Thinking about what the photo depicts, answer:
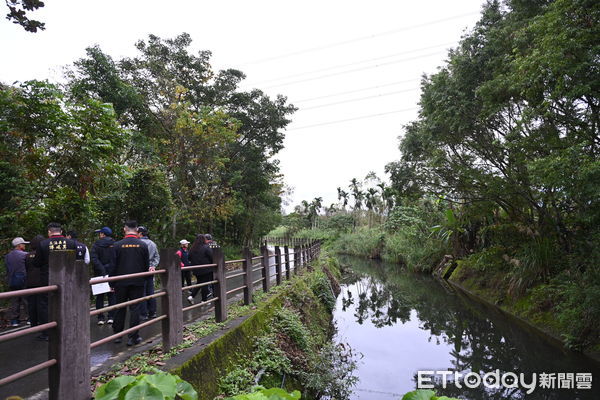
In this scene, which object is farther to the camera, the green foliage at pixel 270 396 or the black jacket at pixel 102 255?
the black jacket at pixel 102 255

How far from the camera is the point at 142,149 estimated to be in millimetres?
13047

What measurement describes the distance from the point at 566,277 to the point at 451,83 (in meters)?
5.98

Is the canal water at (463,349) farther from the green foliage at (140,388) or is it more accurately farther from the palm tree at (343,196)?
the palm tree at (343,196)

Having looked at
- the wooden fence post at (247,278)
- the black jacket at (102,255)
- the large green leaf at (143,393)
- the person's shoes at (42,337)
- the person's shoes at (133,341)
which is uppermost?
the black jacket at (102,255)

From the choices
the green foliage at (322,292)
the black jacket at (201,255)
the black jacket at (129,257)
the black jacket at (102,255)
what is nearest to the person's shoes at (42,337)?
the black jacket at (102,255)

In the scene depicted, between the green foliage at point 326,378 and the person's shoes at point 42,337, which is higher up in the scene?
the person's shoes at point 42,337

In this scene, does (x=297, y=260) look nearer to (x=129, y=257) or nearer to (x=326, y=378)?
(x=326, y=378)

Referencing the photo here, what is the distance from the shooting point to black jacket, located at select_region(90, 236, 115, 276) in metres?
6.02

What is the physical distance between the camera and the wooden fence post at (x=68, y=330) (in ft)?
8.42

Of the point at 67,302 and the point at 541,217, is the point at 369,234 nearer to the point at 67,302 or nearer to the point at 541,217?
the point at 541,217

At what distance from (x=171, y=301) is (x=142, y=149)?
33.7 ft

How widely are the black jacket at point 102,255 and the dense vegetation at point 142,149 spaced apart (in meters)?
2.05

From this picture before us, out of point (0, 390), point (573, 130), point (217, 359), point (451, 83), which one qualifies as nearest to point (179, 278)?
point (217, 359)

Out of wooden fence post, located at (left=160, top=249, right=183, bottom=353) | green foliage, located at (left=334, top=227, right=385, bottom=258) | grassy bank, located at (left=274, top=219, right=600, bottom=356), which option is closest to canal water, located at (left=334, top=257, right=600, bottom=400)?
grassy bank, located at (left=274, top=219, right=600, bottom=356)
